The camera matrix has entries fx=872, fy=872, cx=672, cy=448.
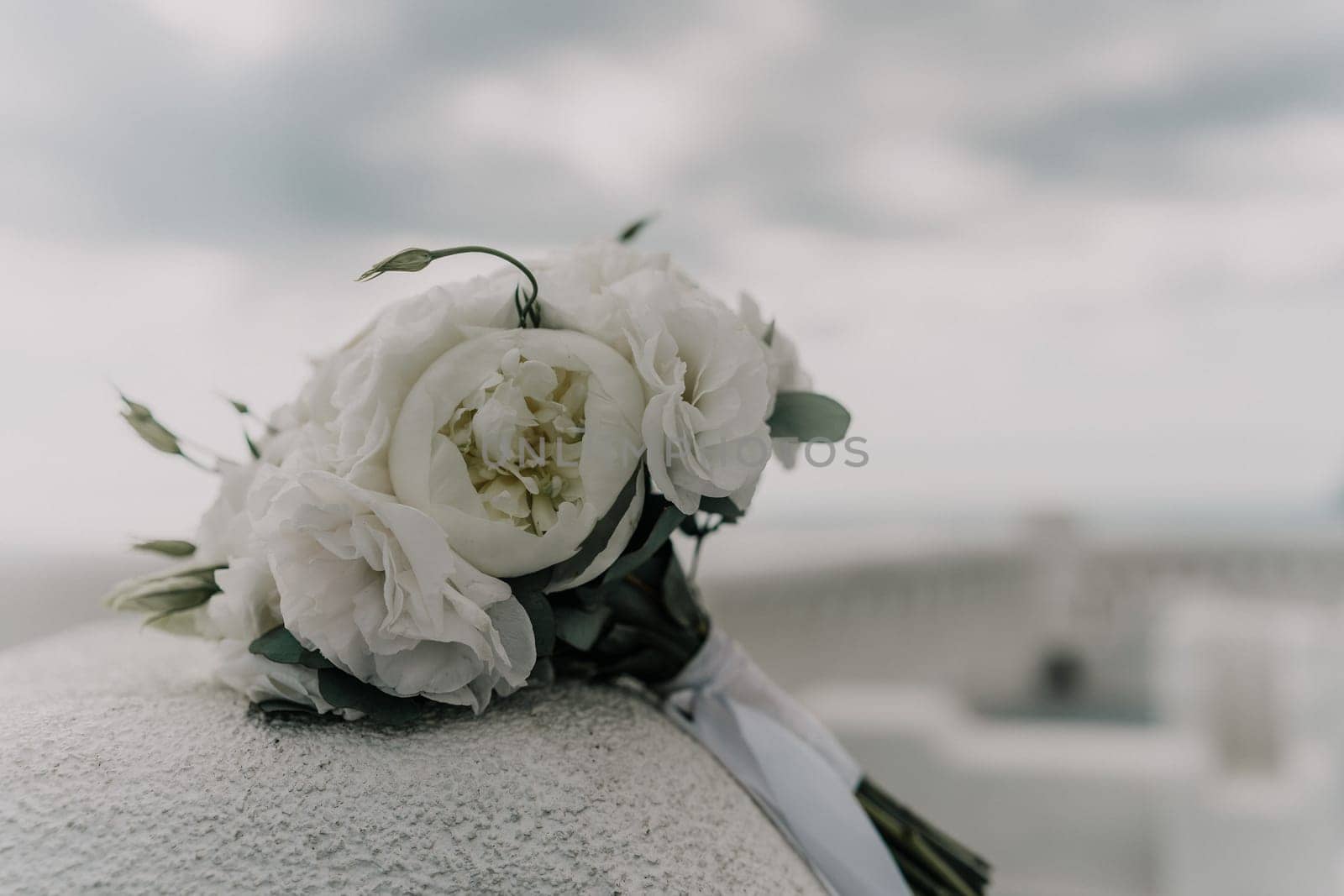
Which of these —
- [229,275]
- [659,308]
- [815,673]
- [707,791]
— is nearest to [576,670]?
[707,791]

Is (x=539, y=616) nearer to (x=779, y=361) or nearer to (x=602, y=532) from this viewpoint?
(x=602, y=532)

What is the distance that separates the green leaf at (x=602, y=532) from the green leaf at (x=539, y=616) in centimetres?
1

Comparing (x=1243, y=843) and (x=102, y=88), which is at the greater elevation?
(x=102, y=88)

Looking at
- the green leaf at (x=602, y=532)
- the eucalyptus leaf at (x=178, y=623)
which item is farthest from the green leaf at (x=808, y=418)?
the eucalyptus leaf at (x=178, y=623)

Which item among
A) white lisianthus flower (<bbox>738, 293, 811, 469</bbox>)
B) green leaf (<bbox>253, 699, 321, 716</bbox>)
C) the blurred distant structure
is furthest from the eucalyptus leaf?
the blurred distant structure

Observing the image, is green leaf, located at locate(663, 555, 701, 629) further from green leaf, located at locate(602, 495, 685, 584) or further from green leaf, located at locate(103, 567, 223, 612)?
green leaf, located at locate(103, 567, 223, 612)

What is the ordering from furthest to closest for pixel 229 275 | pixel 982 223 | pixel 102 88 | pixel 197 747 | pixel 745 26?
pixel 982 223, pixel 745 26, pixel 229 275, pixel 102 88, pixel 197 747

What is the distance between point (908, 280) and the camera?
214 inches

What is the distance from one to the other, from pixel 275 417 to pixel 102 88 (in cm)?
283

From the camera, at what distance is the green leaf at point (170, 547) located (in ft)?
1.55

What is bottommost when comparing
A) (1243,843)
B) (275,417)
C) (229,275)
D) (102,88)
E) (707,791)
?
(1243,843)

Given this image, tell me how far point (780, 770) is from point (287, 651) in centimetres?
27

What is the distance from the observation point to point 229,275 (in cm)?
287

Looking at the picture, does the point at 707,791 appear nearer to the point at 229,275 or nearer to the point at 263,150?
the point at 229,275
